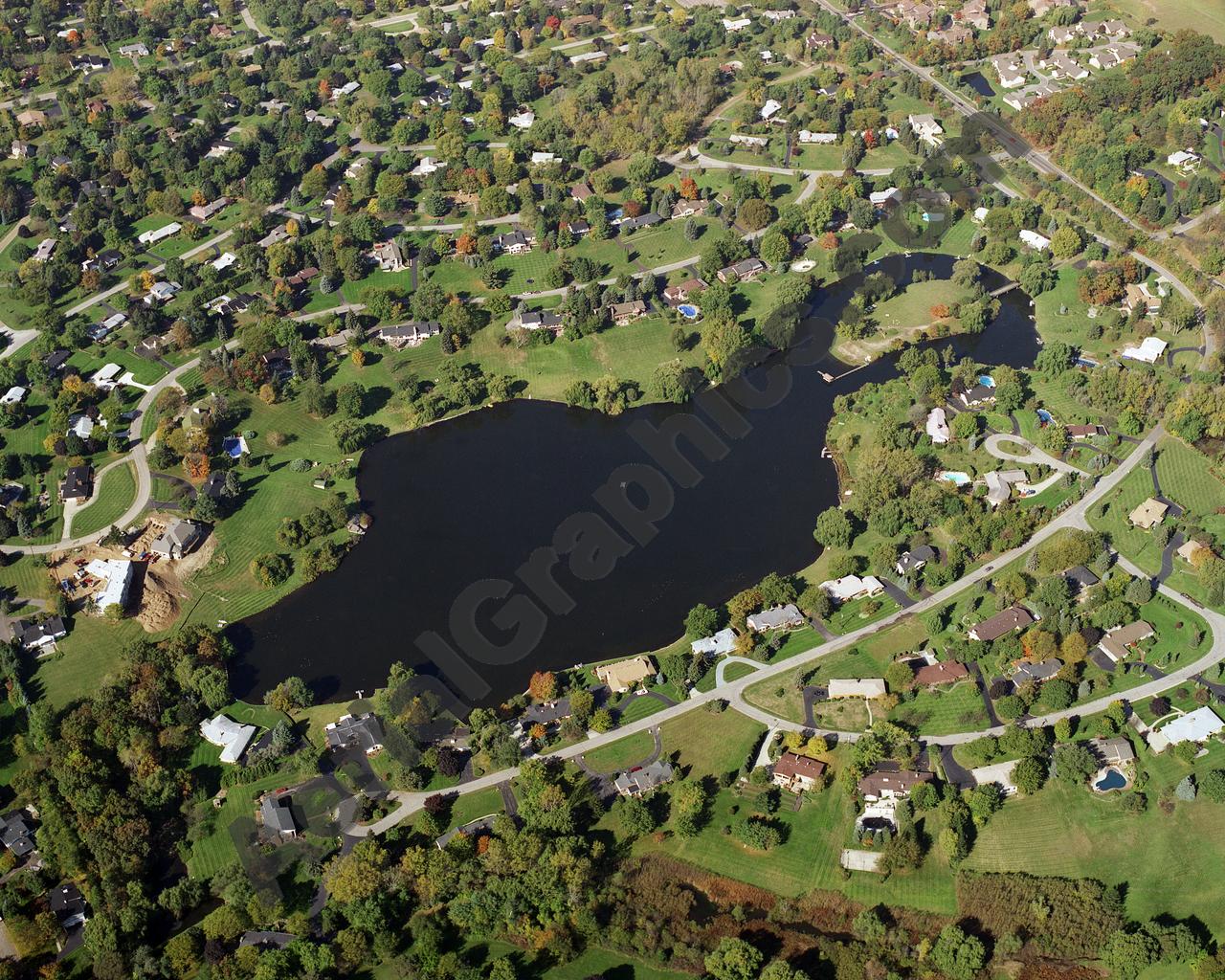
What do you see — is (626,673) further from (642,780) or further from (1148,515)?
(1148,515)

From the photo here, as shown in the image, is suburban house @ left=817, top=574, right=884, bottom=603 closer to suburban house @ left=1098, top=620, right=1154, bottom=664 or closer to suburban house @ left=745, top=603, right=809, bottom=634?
suburban house @ left=745, top=603, right=809, bottom=634

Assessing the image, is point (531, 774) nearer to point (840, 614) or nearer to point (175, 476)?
point (840, 614)

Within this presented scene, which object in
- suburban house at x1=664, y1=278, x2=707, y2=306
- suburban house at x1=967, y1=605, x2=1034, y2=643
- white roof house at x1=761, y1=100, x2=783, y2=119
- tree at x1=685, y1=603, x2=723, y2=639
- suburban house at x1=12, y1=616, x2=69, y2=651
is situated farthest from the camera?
white roof house at x1=761, y1=100, x2=783, y2=119

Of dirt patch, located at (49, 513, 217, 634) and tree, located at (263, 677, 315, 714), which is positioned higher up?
dirt patch, located at (49, 513, 217, 634)

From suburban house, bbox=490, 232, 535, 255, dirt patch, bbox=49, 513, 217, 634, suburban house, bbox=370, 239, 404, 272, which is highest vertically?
suburban house, bbox=370, 239, 404, 272

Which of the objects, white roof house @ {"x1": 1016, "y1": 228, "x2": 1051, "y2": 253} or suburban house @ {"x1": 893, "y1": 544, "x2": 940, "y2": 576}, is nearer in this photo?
suburban house @ {"x1": 893, "y1": 544, "x2": 940, "y2": 576}

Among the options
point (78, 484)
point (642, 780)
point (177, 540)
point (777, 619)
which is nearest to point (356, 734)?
point (642, 780)

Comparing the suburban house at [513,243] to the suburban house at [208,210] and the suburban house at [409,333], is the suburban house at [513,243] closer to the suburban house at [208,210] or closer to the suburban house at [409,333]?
the suburban house at [409,333]

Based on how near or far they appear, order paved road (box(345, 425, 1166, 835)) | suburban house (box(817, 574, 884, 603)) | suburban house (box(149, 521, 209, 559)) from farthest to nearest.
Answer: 1. suburban house (box(149, 521, 209, 559))
2. suburban house (box(817, 574, 884, 603))
3. paved road (box(345, 425, 1166, 835))

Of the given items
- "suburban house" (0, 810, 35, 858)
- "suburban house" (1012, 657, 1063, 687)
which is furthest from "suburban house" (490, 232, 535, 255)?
"suburban house" (0, 810, 35, 858)
